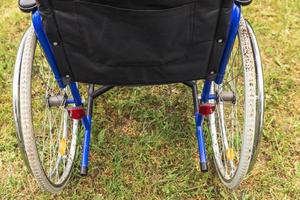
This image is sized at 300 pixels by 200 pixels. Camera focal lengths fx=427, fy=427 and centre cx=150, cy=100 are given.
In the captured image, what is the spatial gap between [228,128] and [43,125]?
0.92 metres

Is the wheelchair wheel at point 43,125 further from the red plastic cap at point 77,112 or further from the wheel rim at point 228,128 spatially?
the wheel rim at point 228,128

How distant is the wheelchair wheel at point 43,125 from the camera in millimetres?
1446

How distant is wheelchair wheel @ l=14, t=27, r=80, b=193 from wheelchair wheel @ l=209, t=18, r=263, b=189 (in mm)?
676

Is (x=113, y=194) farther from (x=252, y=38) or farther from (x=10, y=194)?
(x=252, y=38)

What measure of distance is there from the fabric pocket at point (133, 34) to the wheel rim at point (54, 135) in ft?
1.97

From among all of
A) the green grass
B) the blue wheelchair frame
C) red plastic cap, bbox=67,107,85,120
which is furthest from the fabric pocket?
the green grass

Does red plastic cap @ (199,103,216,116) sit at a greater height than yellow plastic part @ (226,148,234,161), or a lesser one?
greater

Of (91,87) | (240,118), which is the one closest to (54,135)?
(91,87)

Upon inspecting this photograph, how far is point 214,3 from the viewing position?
1.25 m

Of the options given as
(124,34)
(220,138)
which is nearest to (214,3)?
(124,34)

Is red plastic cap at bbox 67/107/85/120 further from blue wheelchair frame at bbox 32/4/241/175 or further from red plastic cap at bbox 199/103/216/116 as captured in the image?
red plastic cap at bbox 199/103/216/116

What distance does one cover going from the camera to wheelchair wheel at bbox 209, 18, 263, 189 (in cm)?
145

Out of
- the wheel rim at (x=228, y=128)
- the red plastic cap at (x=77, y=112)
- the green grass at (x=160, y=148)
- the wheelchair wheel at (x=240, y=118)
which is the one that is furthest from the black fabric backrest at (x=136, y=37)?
the green grass at (x=160, y=148)

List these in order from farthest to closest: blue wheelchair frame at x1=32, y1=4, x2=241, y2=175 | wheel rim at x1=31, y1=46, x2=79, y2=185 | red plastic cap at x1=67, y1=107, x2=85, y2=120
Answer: wheel rim at x1=31, y1=46, x2=79, y2=185 < red plastic cap at x1=67, y1=107, x2=85, y2=120 < blue wheelchair frame at x1=32, y1=4, x2=241, y2=175
